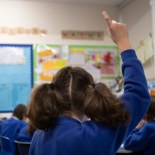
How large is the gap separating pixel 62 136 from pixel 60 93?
0.47ft

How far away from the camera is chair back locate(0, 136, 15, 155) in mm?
3400

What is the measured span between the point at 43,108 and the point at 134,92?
30 centimetres

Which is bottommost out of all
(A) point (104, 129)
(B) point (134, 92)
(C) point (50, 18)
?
(A) point (104, 129)

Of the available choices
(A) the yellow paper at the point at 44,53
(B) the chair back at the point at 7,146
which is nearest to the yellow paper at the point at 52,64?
(A) the yellow paper at the point at 44,53

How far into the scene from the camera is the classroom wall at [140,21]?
4.36m

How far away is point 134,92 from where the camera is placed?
1.04 metres

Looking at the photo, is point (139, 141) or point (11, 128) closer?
point (139, 141)

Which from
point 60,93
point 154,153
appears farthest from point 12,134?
point 60,93

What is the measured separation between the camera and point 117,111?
1.00 m

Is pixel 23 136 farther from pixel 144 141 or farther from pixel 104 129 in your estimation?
pixel 104 129

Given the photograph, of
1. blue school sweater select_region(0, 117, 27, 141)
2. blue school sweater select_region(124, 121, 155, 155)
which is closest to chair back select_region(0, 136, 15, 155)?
blue school sweater select_region(0, 117, 27, 141)

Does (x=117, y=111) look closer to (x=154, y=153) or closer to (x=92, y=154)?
(x=92, y=154)

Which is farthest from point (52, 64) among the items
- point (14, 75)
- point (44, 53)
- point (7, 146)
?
point (7, 146)

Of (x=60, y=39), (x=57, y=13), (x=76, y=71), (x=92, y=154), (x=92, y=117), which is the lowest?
(x=92, y=154)
